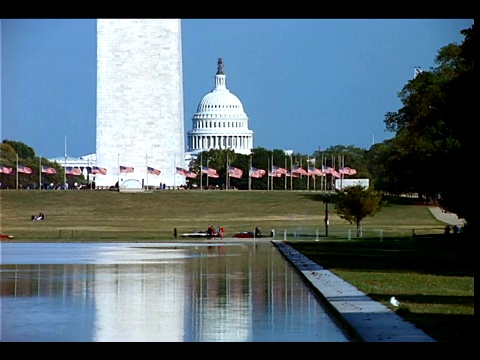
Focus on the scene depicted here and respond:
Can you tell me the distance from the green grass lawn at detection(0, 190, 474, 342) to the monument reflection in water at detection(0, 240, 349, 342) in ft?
5.04

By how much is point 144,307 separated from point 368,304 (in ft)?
11.4

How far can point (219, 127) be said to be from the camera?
559ft

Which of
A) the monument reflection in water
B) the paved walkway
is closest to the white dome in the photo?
the monument reflection in water

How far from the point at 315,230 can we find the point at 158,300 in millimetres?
42870

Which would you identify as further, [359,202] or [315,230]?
[315,230]

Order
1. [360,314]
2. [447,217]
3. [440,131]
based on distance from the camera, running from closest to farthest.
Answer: [360,314]
[440,131]
[447,217]

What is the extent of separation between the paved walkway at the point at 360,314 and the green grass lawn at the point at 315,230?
0.25 meters

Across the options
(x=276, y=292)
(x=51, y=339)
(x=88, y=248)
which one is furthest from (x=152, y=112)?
(x=51, y=339)

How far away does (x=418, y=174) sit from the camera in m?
45.3

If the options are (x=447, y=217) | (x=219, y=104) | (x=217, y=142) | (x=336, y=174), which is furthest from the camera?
(x=219, y=104)

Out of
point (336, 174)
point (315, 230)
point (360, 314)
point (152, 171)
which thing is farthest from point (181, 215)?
point (360, 314)

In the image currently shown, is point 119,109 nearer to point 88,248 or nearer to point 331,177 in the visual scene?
point 331,177

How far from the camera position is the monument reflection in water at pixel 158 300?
54.6ft

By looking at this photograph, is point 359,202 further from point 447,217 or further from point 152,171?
point 152,171
